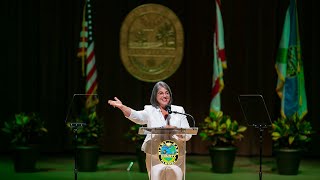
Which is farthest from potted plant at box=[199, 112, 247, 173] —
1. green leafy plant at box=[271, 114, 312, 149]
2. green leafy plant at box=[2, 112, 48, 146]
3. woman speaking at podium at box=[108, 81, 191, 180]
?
woman speaking at podium at box=[108, 81, 191, 180]

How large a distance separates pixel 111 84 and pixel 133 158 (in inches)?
52.5

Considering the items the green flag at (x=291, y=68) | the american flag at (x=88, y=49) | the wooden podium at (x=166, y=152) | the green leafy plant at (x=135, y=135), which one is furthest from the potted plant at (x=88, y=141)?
the wooden podium at (x=166, y=152)

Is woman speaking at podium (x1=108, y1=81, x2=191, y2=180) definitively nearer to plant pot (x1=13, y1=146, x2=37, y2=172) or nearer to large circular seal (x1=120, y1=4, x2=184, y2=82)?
plant pot (x1=13, y1=146, x2=37, y2=172)

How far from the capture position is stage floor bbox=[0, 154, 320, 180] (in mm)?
7145

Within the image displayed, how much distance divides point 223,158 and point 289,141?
919 millimetres

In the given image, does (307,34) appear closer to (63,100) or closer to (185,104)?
(185,104)

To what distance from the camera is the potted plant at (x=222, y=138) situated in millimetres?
7352

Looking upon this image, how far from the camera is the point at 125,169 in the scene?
309 inches

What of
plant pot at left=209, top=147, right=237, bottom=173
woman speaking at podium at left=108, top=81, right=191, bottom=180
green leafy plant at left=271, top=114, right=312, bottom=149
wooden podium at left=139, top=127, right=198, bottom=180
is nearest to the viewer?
wooden podium at left=139, top=127, right=198, bottom=180

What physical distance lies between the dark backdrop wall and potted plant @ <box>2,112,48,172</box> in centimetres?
183

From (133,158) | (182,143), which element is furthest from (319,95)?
(182,143)

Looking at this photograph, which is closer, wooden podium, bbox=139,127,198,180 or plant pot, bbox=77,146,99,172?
wooden podium, bbox=139,127,198,180

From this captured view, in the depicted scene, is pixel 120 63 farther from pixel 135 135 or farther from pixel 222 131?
pixel 222 131

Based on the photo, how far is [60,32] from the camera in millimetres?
9305
